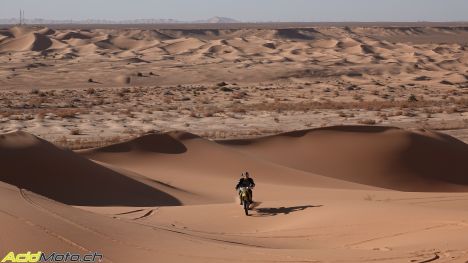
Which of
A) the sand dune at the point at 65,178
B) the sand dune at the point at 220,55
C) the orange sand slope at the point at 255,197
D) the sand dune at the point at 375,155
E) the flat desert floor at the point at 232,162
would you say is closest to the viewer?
the orange sand slope at the point at 255,197

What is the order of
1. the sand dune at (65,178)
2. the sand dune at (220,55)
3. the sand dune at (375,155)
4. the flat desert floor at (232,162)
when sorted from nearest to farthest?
1. the flat desert floor at (232,162)
2. the sand dune at (65,178)
3. the sand dune at (375,155)
4. the sand dune at (220,55)

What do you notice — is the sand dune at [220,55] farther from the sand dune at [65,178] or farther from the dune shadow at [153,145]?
the sand dune at [65,178]

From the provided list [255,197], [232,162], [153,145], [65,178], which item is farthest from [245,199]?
[153,145]

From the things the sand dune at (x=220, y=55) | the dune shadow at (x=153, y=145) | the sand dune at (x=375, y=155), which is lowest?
the sand dune at (x=375, y=155)

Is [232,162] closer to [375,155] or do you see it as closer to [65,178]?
[375,155]

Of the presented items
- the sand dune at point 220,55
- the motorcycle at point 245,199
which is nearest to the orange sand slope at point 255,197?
the motorcycle at point 245,199

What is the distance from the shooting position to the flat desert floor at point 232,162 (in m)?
→ 8.26

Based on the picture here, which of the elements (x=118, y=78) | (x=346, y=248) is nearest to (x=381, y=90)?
(x=118, y=78)

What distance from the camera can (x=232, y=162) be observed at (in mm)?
20844

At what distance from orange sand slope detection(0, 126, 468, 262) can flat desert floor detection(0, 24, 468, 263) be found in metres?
0.04

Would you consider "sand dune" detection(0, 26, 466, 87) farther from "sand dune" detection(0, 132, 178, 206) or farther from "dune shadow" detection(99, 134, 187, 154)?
"sand dune" detection(0, 132, 178, 206)

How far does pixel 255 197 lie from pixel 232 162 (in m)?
4.46

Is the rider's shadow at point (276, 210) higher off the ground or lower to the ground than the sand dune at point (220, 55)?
lower

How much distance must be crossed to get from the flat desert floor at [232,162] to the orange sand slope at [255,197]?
0.12 ft
